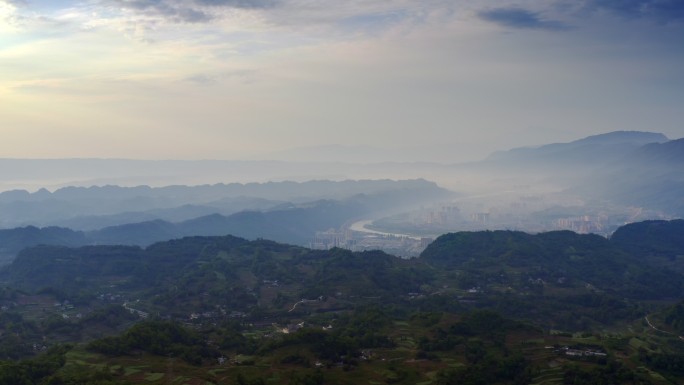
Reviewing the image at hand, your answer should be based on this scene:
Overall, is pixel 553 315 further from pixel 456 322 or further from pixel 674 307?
pixel 456 322

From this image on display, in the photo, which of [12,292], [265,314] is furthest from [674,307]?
[12,292]

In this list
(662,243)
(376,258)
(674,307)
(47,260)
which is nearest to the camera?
(674,307)

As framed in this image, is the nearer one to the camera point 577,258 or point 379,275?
point 379,275

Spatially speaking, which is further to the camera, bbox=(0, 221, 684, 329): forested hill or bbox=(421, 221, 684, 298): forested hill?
bbox=(421, 221, 684, 298): forested hill

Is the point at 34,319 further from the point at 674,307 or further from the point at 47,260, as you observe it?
the point at 674,307

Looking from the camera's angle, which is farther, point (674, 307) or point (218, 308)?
point (218, 308)

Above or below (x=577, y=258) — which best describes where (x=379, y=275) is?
below

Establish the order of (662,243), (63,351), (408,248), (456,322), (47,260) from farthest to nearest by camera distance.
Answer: (408,248)
(662,243)
(47,260)
(456,322)
(63,351)

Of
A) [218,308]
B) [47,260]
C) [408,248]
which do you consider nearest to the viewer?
[218,308]

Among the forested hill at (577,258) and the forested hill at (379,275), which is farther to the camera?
the forested hill at (577,258)
